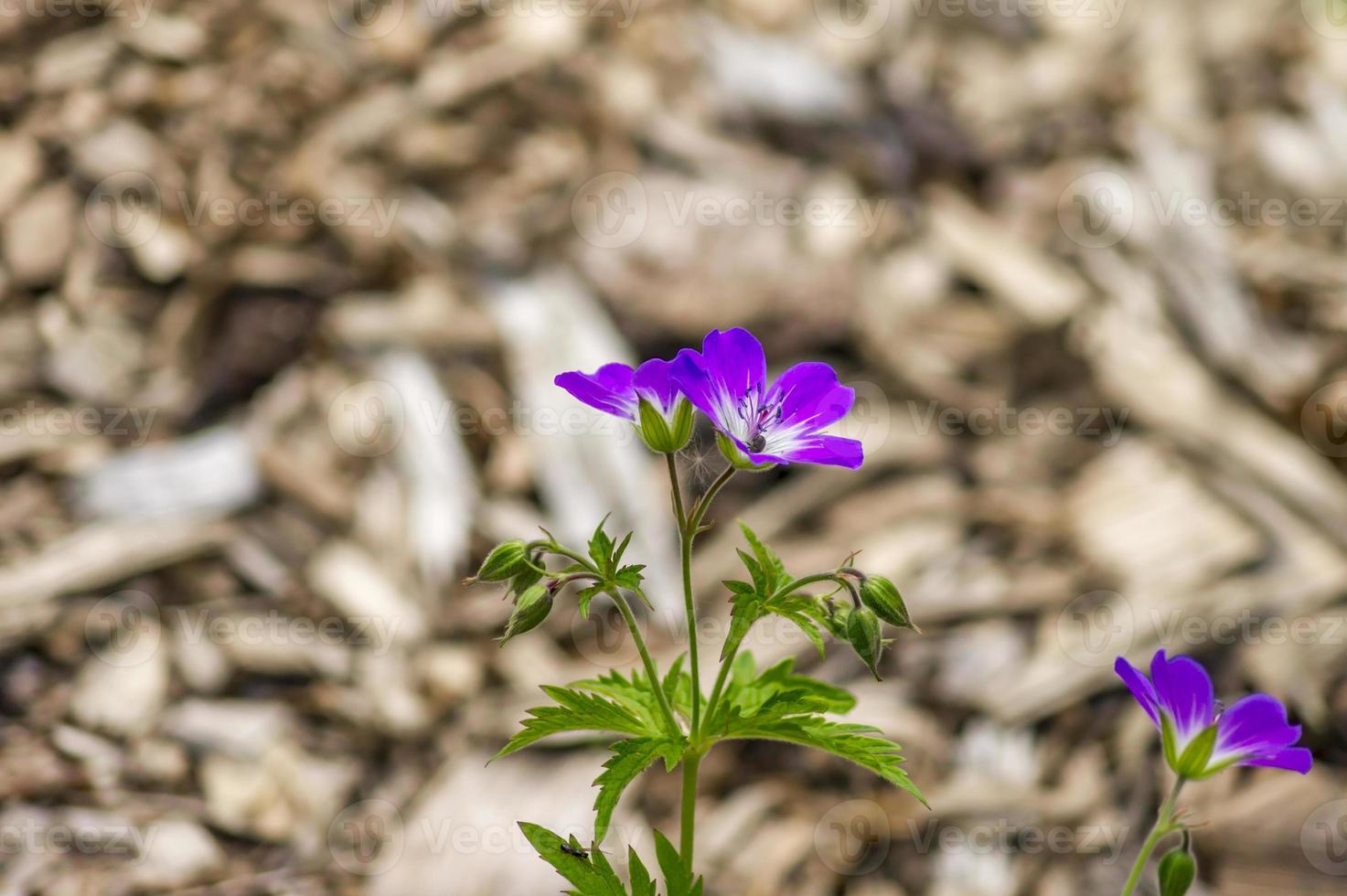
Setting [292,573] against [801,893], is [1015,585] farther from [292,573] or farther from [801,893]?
[292,573]

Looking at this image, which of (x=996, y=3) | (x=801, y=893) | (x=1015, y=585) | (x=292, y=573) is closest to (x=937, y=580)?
(x=1015, y=585)

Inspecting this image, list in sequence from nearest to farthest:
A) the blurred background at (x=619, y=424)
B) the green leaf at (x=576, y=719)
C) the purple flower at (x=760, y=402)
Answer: the purple flower at (x=760, y=402)
the green leaf at (x=576, y=719)
the blurred background at (x=619, y=424)

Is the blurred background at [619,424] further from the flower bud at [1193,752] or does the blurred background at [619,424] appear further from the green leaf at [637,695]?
the flower bud at [1193,752]

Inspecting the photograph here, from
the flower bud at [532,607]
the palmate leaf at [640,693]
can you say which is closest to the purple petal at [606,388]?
the flower bud at [532,607]

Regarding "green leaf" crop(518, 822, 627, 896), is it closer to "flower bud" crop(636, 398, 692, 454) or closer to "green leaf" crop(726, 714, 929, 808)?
"green leaf" crop(726, 714, 929, 808)

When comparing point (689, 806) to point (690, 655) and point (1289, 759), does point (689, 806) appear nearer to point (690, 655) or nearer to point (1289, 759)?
point (690, 655)

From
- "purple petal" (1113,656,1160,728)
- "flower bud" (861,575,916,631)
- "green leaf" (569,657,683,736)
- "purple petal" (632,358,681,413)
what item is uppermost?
"purple petal" (632,358,681,413)

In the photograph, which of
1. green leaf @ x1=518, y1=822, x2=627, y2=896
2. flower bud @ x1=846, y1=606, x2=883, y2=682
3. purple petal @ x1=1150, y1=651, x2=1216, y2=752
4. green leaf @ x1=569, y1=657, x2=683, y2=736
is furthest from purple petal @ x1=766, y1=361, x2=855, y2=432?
green leaf @ x1=518, y1=822, x2=627, y2=896
